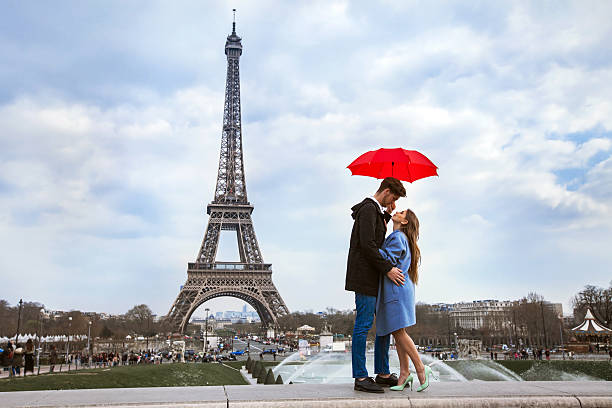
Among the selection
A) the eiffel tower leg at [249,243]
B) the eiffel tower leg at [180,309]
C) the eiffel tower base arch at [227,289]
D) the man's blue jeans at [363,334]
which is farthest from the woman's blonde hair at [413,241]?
the eiffel tower leg at [249,243]

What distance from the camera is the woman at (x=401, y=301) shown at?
5.32 metres

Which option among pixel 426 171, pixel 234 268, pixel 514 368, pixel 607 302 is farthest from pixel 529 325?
pixel 426 171

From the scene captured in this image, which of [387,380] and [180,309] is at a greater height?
[180,309]

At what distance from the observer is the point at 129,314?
109m

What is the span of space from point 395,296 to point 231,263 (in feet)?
201

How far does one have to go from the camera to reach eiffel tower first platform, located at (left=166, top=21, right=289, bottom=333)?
202 feet

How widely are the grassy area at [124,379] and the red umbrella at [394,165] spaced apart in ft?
43.4

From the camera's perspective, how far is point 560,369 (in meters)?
31.7

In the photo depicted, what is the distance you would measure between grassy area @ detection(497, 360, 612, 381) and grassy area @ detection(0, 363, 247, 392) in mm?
17713

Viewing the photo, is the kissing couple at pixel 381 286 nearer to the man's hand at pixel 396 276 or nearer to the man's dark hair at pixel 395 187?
the man's hand at pixel 396 276

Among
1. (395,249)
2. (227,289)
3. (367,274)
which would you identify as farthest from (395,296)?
(227,289)

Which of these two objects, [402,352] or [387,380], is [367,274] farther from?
[387,380]

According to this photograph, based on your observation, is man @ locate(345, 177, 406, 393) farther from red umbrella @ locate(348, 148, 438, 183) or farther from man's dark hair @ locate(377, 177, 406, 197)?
red umbrella @ locate(348, 148, 438, 183)

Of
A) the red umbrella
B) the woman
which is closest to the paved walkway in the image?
the woman
